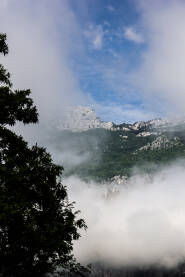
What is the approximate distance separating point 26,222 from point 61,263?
3.65 meters

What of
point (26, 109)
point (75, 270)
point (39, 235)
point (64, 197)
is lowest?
point (75, 270)

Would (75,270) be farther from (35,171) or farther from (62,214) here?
(35,171)

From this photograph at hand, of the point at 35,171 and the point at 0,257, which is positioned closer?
the point at 0,257

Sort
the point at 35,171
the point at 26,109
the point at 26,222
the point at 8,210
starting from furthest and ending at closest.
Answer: the point at 26,109 → the point at 35,171 → the point at 26,222 → the point at 8,210

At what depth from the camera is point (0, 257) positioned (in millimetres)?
12445

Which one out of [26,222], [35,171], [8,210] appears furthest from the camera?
[35,171]

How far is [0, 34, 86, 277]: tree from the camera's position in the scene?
1224 centimetres

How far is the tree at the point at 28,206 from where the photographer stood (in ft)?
40.2

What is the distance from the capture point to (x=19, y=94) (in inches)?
555

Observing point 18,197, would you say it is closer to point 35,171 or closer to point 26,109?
point 35,171

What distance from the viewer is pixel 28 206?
1255 centimetres

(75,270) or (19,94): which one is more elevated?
(19,94)

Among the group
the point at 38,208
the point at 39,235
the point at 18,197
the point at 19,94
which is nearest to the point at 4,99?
the point at 19,94

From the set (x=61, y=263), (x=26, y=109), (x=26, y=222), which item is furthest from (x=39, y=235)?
(x=26, y=109)
